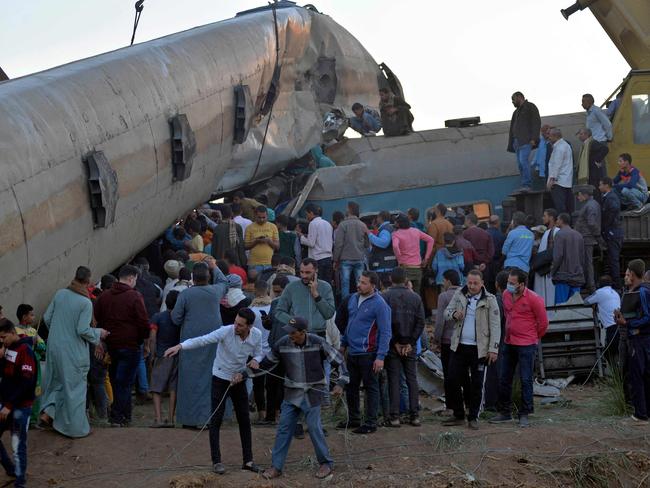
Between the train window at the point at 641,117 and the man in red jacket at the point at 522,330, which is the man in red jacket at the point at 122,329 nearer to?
the man in red jacket at the point at 522,330

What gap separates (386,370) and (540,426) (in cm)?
181

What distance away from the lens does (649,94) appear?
2258 cm

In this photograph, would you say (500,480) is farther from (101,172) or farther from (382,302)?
(101,172)

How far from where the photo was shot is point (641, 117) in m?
22.7

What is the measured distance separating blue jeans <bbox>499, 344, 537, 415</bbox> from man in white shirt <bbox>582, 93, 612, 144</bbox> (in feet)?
28.8

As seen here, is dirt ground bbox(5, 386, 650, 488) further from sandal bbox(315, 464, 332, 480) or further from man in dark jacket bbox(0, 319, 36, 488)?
man in dark jacket bbox(0, 319, 36, 488)

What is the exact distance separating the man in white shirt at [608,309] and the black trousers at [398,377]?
4.11 m

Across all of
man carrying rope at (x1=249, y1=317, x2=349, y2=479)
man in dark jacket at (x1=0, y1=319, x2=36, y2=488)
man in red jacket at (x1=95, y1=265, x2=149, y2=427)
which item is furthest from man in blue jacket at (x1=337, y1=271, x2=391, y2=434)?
man in dark jacket at (x1=0, y1=319, x2=36, y2=488)

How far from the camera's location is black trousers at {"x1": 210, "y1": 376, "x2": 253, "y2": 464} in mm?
12500

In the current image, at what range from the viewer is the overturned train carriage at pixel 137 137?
14391 mm

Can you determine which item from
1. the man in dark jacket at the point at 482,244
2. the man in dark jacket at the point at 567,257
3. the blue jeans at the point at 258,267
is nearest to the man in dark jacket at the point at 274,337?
the blue jeans at the point at 258,267

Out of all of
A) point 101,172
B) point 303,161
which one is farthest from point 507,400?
point 303,161

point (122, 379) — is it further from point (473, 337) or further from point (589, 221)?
point (589, 221)

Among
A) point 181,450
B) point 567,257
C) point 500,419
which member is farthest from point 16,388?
point 567,257
